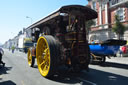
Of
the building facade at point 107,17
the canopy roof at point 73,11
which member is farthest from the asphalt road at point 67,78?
the building facade at point 107,17

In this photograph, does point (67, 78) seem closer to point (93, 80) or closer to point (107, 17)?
point (93, 80)

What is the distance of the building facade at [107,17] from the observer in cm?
2209

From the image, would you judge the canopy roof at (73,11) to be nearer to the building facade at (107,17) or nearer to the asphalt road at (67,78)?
the asphalt road at (67,78)

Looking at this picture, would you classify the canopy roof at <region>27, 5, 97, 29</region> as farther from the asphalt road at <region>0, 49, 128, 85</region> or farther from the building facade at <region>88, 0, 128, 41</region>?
the building facade at <region>88, 0, 128, 41</region>

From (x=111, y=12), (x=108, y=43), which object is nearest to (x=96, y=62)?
(x=108, y=43)

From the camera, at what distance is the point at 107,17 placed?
82.1 feet

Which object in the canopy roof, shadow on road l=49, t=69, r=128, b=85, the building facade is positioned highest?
the building facade

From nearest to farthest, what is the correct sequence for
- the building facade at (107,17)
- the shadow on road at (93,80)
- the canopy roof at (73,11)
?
the shadow on road at (93,80) < the canopy roof at (73,11) < the building facade at (107,17)

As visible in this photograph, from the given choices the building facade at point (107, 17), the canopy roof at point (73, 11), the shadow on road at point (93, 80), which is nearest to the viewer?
the shadow on road at point (93, 80)

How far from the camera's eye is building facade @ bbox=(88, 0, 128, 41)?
22.1 meters

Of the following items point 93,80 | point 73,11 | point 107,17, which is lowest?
point 93,80

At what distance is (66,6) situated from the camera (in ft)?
18.8

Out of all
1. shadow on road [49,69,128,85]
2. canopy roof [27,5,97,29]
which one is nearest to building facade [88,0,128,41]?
canopy roof [27,5,97,29]

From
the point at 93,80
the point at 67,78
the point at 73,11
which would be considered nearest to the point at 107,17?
the point at 73,11
